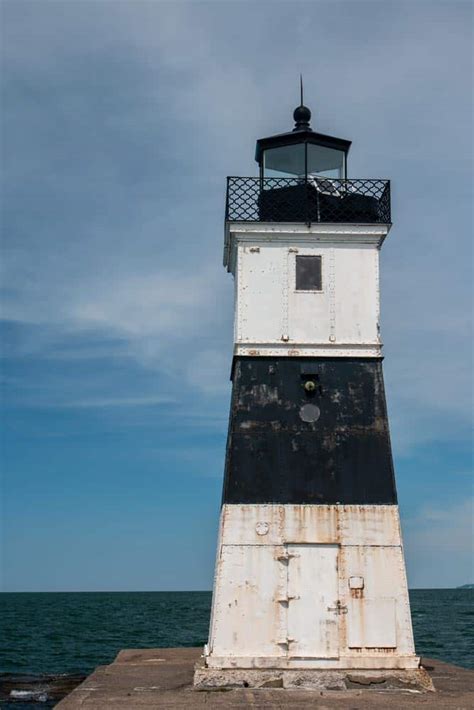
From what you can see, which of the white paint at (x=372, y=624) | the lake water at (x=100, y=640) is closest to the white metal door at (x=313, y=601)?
the white paint at (x=372, y=624)

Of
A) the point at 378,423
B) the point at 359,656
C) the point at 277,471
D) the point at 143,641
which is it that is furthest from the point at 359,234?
the point at 143,641

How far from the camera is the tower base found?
1375cm

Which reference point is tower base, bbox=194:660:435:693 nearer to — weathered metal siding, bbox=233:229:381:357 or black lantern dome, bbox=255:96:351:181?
weathered metal siding, bbox=233:229:381:357

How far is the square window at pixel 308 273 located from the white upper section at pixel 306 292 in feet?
0.24

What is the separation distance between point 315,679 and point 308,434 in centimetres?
392

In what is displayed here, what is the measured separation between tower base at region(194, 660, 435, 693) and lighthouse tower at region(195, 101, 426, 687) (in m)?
0.02

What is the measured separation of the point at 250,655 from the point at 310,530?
2192 mm

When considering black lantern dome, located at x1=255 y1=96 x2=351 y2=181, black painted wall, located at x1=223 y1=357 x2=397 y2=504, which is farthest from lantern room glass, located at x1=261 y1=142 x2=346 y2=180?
black painted wall, located at x1=223 y1=357 x2=397 y2=504

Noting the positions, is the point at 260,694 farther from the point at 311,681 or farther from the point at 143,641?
the point at 143,641

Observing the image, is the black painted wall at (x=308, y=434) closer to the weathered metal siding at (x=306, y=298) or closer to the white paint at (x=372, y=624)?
the weathered metal siding at (x=306, y=298)

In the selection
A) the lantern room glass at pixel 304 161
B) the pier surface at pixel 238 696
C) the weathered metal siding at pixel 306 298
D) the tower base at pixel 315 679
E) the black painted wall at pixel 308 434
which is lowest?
the pier surface at pixel 238 696

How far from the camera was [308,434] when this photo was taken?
15.1 meters

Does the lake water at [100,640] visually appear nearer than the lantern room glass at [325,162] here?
No

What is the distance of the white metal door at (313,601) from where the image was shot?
559 inches
